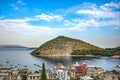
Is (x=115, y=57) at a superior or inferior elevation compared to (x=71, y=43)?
inferior

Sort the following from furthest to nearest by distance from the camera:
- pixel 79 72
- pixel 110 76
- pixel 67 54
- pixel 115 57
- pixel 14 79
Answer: pixel 67 54, pixel 115 57, pixel 79 72, pixel 14 79, pixel 110 76

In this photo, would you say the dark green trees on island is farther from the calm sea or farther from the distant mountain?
the calm sea

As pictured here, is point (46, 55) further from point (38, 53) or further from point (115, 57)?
point (115, 57)

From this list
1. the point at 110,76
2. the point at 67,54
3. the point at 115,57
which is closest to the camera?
the point at 110,76

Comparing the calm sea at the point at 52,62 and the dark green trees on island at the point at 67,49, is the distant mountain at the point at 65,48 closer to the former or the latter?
the dark green trees on island at the point at 67,49

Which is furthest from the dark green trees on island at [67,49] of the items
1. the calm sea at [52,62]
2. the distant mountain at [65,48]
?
the calm sea at [52,62]

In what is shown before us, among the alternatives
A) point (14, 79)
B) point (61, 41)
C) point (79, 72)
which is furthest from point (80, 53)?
point (14, 79)

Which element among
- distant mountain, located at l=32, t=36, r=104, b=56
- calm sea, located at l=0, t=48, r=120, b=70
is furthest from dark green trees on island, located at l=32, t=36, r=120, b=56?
calm sea, located at l=0, t=48, r=120, b=70
